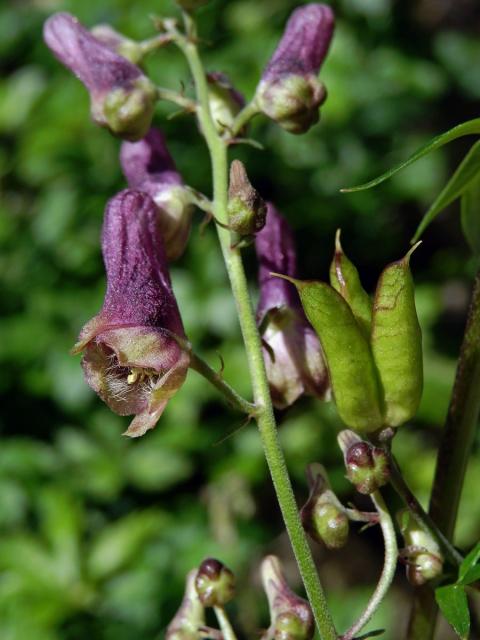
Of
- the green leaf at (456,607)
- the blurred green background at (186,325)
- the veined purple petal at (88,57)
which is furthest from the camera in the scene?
the blurred green background at (186,325)

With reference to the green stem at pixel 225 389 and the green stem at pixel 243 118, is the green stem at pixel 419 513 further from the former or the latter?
the green stem at pixel 243 118

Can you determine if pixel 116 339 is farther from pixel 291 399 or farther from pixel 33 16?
pixel 33 16

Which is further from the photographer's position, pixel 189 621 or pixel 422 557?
pixel 189 621

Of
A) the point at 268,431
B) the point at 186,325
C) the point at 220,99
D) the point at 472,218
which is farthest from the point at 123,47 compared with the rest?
the point at 186,325

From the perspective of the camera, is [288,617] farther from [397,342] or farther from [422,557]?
[397,342]

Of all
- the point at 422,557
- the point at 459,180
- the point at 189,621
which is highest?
the point at 459,180

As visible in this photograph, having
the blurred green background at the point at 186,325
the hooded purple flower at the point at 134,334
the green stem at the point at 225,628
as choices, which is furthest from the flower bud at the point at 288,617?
the blurred green background at the point at 186,325

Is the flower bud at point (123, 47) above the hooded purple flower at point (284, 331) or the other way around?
above
